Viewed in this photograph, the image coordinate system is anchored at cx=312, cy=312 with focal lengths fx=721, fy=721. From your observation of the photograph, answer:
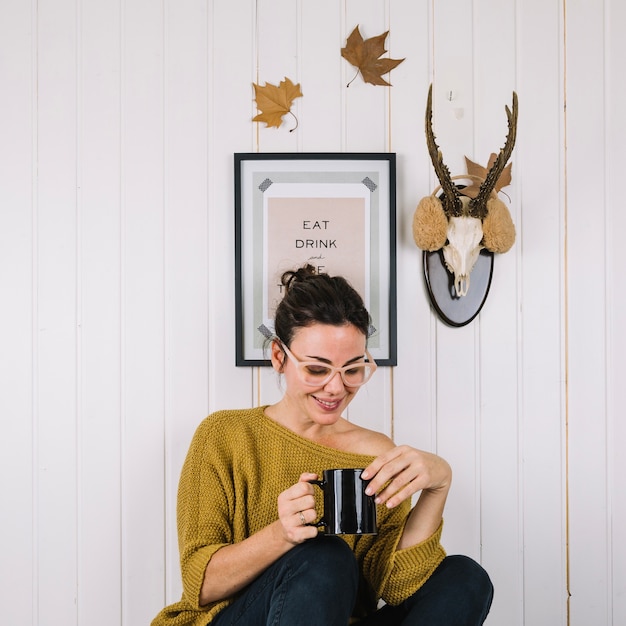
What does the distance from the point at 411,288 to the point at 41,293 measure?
873 mm

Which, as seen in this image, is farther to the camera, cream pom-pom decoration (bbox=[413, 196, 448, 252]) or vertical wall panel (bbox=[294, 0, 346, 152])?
vertical wall panel (bbox=[294, 0, 346, 152])

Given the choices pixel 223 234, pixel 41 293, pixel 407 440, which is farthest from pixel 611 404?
pixel 41 293

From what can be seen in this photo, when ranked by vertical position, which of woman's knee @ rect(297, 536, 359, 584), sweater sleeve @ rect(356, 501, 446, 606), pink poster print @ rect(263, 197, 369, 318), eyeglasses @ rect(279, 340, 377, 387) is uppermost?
pink poster print @ rect(263, 197, 369, 318)

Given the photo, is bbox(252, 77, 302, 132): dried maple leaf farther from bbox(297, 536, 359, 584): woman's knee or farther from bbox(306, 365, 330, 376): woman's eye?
bbox(297, 536, 359, 584): woman's knee

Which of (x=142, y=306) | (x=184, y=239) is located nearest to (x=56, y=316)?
(x=142, y=306)

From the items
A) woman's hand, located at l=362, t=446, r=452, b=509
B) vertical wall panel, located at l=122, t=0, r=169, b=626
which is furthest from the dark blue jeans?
vertical wall panel, located at l=122, t=0, r=169, b=626

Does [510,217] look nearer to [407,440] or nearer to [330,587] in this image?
[407,440]

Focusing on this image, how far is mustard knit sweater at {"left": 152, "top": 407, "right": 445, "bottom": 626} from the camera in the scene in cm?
127

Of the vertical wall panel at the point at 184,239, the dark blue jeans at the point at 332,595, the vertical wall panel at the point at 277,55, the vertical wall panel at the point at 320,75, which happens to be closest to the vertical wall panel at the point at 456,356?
the vertical wall panel at the point at 320,75

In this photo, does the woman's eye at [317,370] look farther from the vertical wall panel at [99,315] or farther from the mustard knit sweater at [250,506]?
the vertical wall panel at [99,315]

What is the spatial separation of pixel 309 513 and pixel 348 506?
0.20 feet

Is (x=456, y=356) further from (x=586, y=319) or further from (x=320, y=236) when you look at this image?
(x=320, y=236)

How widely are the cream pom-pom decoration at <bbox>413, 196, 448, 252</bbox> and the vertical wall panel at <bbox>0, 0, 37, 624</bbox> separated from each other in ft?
2.96

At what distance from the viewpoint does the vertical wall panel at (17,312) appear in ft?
5.48
